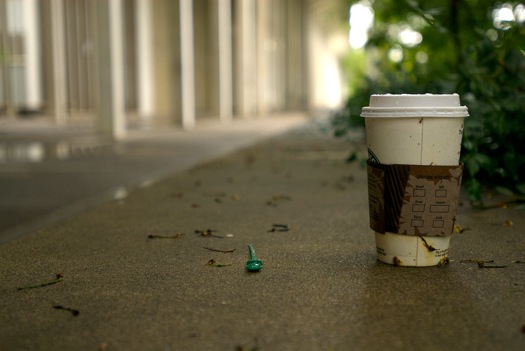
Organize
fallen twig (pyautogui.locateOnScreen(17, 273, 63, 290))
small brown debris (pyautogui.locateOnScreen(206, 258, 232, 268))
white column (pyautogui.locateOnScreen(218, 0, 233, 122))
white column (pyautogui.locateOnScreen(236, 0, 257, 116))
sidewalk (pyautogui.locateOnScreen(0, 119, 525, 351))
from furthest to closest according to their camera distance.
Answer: white column (pyautogui.locateOnScreen(236, 0, 257, 116)) < white column (pyautogui.locateOnScreen(218, 0, 233, 122)) < small brown debris (pyautogui.locateOnScreen(206, 258, 232, 268)) < fallen twig (pyautogui.locateOnScreen(17, 273, 63, 290)) < sidewalk (pyautogui.locateOnScreen(0, 119, 525, 351))

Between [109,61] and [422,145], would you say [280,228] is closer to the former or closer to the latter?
[422,145]

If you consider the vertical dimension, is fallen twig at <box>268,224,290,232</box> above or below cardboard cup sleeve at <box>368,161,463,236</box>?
below

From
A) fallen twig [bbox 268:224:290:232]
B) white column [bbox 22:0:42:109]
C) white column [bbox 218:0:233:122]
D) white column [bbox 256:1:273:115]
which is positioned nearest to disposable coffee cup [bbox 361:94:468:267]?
fallen twig [bbox 268:224:290:232]

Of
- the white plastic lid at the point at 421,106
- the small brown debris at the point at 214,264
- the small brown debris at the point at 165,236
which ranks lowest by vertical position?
the small brown debris at the point at 165,236

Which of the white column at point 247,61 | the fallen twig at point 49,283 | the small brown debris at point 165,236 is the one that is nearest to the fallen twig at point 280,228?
the small brown debris at point 165,236

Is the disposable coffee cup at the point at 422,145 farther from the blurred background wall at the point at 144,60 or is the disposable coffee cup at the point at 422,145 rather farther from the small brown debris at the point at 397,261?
the blurred background wall at the point at 144,60

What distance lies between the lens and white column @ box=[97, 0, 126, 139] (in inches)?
526

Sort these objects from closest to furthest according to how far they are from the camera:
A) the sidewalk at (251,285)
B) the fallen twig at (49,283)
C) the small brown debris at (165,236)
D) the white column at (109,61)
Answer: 1. the sidewalk at (251,285)
2. the fallen twig at (49,283)
3. the small brown debris at (165,236)
4. the white column at (109,61)

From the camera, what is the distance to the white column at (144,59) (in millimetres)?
28984

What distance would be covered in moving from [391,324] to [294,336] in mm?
337

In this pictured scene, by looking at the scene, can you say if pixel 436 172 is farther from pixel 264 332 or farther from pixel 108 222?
pixel 108 222

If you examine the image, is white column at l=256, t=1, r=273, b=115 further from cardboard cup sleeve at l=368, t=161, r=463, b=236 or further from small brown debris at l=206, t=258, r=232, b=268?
cardboard cup sleeve at l=368, t=161, r=463, b=236

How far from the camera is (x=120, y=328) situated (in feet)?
7.82

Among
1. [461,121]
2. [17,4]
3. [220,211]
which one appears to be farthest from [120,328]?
[17,4]
